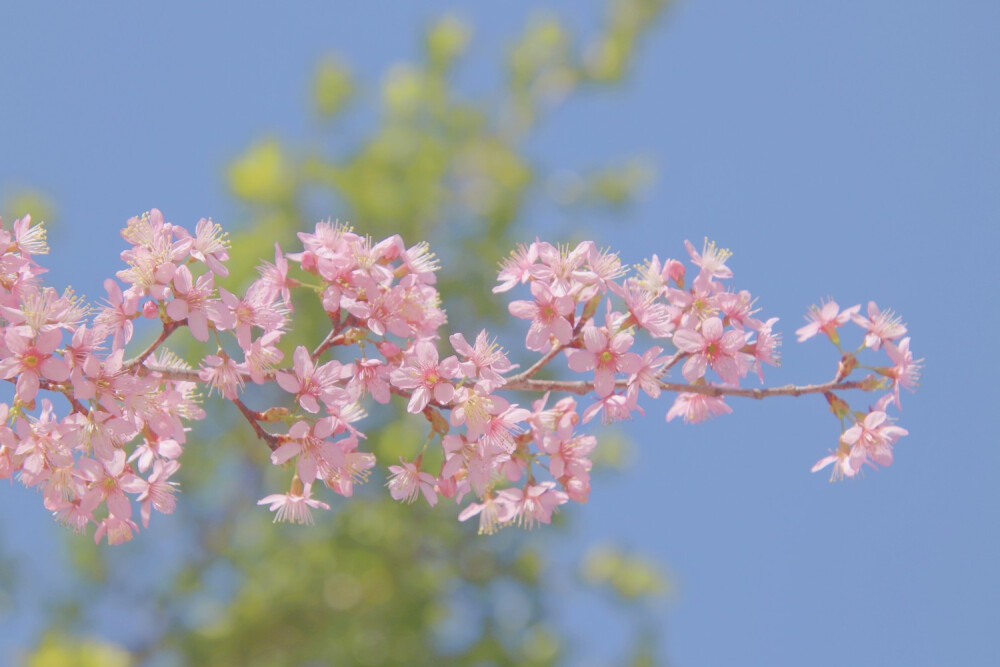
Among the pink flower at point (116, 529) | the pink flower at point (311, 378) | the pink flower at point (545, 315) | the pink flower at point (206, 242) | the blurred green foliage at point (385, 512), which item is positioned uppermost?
the blurred green foliage at point (385, 512)

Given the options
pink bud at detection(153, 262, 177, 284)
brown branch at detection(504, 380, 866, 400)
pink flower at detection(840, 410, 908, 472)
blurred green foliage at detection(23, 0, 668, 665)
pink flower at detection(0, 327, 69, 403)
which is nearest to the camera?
pink flower at detection(0, 327, 69, 403)

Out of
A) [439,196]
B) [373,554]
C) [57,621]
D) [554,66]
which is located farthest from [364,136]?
[57,621]

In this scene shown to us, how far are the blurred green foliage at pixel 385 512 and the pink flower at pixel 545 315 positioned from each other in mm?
4621

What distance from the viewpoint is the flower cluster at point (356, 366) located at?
5.34 feet

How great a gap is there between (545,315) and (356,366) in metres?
0.37

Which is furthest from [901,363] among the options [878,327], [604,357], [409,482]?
[409,482]

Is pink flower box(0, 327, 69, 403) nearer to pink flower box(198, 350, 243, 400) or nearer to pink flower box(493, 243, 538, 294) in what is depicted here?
pink flower box(198, 350, 243, 400)

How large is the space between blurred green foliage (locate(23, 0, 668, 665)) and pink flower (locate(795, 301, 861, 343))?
4.53 meters

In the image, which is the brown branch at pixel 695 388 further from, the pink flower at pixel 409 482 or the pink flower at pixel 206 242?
the pink flower at pixel 206 242

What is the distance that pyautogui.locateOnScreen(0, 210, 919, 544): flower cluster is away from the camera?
163cm

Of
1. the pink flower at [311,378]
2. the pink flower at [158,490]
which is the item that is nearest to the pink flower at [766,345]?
the pink flower at [311,378]

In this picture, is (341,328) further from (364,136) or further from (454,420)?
(364,136)

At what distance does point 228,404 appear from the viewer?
23.8 ft

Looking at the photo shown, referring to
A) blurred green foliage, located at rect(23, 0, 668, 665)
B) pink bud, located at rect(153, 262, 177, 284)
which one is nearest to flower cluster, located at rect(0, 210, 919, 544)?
pink bud, located at rect(153, 262, 177, 284)
